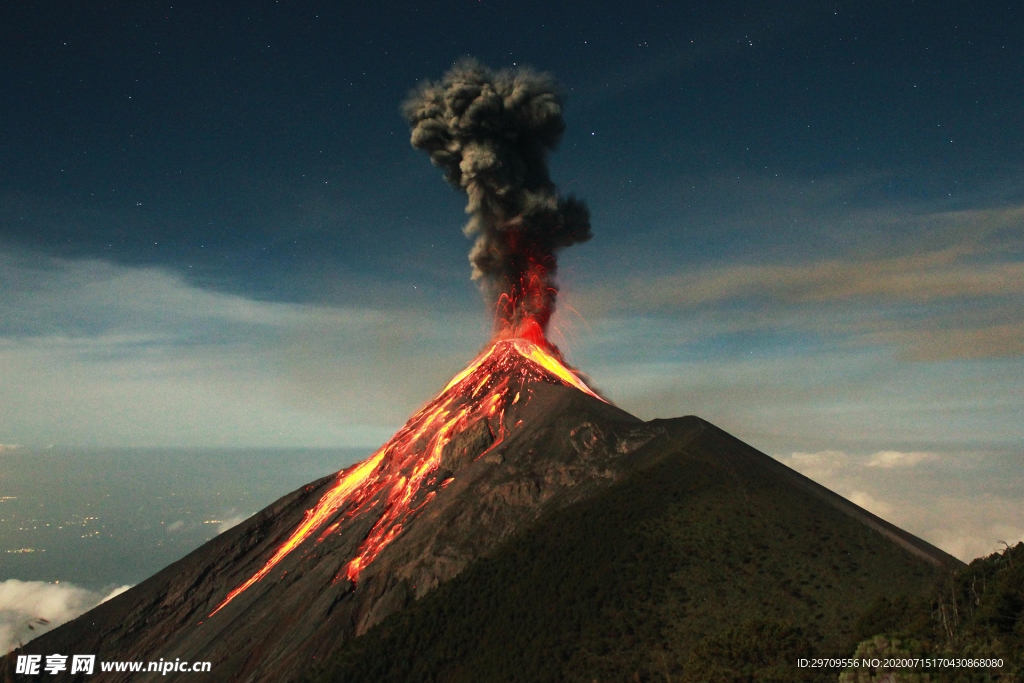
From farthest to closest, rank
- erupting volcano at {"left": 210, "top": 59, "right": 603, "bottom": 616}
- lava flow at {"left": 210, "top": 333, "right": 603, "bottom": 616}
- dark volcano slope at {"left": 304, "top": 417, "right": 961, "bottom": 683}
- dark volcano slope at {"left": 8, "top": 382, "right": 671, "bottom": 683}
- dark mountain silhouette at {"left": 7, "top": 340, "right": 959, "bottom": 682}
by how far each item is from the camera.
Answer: erupting volcano at {"left": 210, "top": 59, "right": 603, "bottom": 616}
lava flow at {"left": 210, "top": 333, "right": 603, "bottom": 616}
dark volcano slope at {"left": 8, "top": 382, "right": 671, "bottom": 683}
dark mountain silhouette at {"left": 7, "top": 340, "right": 959, "bottom": 682}
dark volcano slope at {"left": 304, "top": 417, "right": 961, "bottom": 683}

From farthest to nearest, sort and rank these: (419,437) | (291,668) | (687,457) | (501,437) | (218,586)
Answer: (419,437) → (501,437) → (218,586) → (687,457) → (291,668)

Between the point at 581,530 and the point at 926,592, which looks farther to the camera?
the point at 581,530

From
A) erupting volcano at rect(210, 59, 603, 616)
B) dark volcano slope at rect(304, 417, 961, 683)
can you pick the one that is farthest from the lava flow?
dark volcano slope at rect(304, 417, 961, 683)

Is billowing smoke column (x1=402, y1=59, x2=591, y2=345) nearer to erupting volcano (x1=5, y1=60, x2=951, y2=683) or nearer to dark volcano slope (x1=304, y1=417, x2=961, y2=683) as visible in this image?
erupting volcano (x1=5, y1=60, x2=951, y2=683)

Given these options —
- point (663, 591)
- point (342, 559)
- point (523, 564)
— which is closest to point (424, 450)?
point (342, 559)

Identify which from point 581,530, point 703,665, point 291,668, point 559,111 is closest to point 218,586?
point 291,668

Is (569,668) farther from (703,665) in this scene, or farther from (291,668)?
(291,668)
